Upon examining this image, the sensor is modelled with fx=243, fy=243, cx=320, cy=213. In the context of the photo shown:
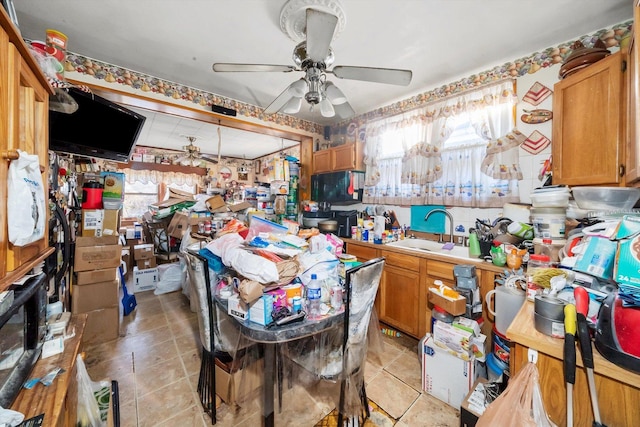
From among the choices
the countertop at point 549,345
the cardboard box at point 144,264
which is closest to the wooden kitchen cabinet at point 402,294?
the countertop at point 549,345

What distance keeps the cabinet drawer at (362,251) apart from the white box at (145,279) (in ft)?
9.76

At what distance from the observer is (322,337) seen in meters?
1.45

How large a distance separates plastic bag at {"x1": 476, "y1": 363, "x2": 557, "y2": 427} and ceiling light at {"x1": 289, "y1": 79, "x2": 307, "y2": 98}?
1.99 meters

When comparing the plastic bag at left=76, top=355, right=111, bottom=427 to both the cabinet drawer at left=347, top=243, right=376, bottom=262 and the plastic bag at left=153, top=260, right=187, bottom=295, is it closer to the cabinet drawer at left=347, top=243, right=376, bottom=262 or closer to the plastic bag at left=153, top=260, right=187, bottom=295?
the cabinet drawer at left=347, top=243, right=376, bottom=262

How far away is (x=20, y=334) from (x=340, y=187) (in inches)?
119

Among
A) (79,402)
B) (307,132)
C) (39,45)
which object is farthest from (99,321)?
(307,132)

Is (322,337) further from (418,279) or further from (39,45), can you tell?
(39,45)

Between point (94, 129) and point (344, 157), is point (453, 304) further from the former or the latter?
point (94, 129)

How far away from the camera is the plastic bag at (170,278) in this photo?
3.54m

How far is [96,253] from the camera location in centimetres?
237

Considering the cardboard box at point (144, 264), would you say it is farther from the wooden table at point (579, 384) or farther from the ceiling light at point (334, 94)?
the wooden table at point (579, 384)

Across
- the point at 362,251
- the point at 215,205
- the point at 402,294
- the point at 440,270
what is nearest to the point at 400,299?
the point at 402,294

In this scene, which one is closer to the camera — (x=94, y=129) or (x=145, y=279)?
(x=94, y=129)

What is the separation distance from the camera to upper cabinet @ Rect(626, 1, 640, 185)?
1.11 meters
